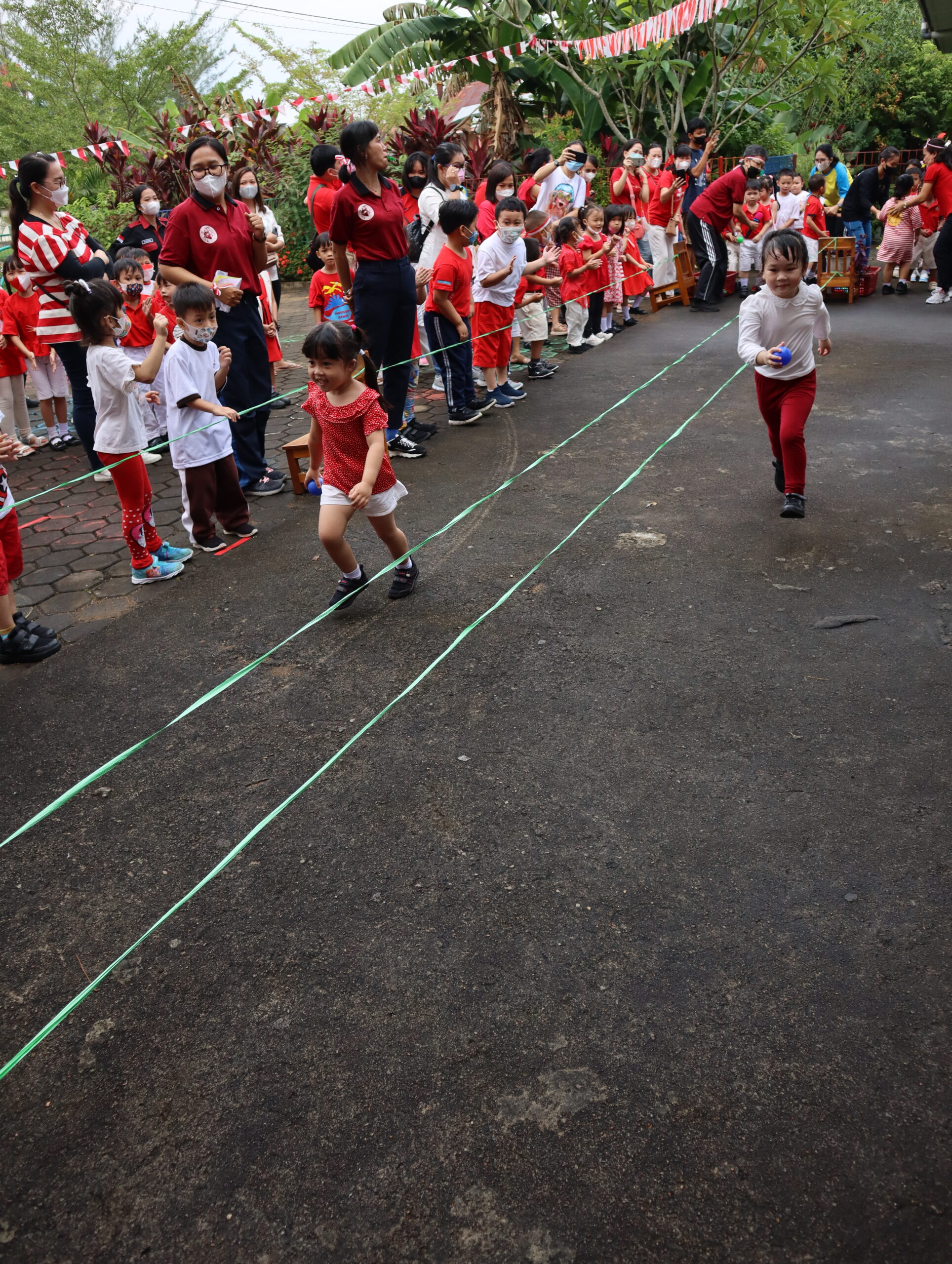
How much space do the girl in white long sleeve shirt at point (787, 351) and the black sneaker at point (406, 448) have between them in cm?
251

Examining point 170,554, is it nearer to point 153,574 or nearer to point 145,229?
point 153,574

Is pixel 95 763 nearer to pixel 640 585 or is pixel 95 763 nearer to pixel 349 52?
pixel 640 585

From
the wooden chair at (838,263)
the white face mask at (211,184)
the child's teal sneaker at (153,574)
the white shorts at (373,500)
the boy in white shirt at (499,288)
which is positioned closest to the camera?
the white shorts at (373,500)

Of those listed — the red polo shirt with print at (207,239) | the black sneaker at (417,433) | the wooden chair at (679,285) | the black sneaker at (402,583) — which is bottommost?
the black sneaker at (402,583)

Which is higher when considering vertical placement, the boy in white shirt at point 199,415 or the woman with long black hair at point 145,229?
the woman with long black hair at point 145,229

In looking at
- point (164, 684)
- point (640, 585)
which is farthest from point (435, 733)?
point (640, 585)

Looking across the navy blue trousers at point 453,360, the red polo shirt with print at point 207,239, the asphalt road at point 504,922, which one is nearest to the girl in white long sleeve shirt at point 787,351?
the asphalt road at point 504,922

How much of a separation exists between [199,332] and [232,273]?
2.86 feet

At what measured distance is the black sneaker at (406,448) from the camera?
22.9ft

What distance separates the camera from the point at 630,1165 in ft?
6.77

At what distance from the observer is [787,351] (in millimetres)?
5246

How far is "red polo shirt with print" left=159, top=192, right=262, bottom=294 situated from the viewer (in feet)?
18.3

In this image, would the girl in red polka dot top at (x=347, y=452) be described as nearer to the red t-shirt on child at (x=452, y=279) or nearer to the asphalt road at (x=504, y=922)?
the asphalt road at (x=504, y=922)

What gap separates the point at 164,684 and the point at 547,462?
3458 mm
